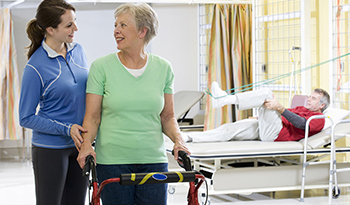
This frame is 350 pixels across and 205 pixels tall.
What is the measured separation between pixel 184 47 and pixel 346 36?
2.62 meters

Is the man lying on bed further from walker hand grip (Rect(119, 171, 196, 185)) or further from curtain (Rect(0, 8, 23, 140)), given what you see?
curtain (Rect(0, 8, 23, 140))

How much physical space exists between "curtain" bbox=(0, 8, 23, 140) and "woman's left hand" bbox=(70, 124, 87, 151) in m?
4.47

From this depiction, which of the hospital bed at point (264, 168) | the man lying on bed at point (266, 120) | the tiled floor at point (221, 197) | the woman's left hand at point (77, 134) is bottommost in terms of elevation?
the tiled floor at point (221, 197)

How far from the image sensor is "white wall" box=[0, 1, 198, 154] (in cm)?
671

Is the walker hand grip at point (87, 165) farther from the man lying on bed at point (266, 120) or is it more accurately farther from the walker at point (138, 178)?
the man lying on bed at point (266, 120)

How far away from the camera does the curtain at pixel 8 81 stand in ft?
19.8

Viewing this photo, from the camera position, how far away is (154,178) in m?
1.68

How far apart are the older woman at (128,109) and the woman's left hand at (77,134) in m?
0.02

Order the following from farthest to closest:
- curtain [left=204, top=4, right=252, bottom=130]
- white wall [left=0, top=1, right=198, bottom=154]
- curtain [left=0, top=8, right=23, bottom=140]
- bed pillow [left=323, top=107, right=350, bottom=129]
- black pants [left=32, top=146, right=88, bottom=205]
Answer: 1. white wall [left=0, top=1, right=198, bottom=154]
2. curtain [left=0, top=8, right=23, bottom=140]
3. curtain [left=204, top=4, right=252, bottom=130]
4. bed pillow [left=323, top=107, right=350, bottom=129]
5. black pants [left=32, top=146, right=88, bottom=205]

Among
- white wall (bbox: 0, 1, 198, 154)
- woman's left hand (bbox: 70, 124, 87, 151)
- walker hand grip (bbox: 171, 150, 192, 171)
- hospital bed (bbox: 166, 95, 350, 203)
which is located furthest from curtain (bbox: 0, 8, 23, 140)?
walker hand grip (bbox: 171, 150, 192, 171)

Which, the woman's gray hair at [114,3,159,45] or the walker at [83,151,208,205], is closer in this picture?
the walker at [83,151,208,205]

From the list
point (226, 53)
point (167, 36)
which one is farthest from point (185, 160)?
point (167, 36)

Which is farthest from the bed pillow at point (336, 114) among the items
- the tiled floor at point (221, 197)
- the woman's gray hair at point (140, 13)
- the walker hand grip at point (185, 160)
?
the woman's gray hair at point (140, 13)

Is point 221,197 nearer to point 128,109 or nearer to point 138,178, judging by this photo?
point 128,109
